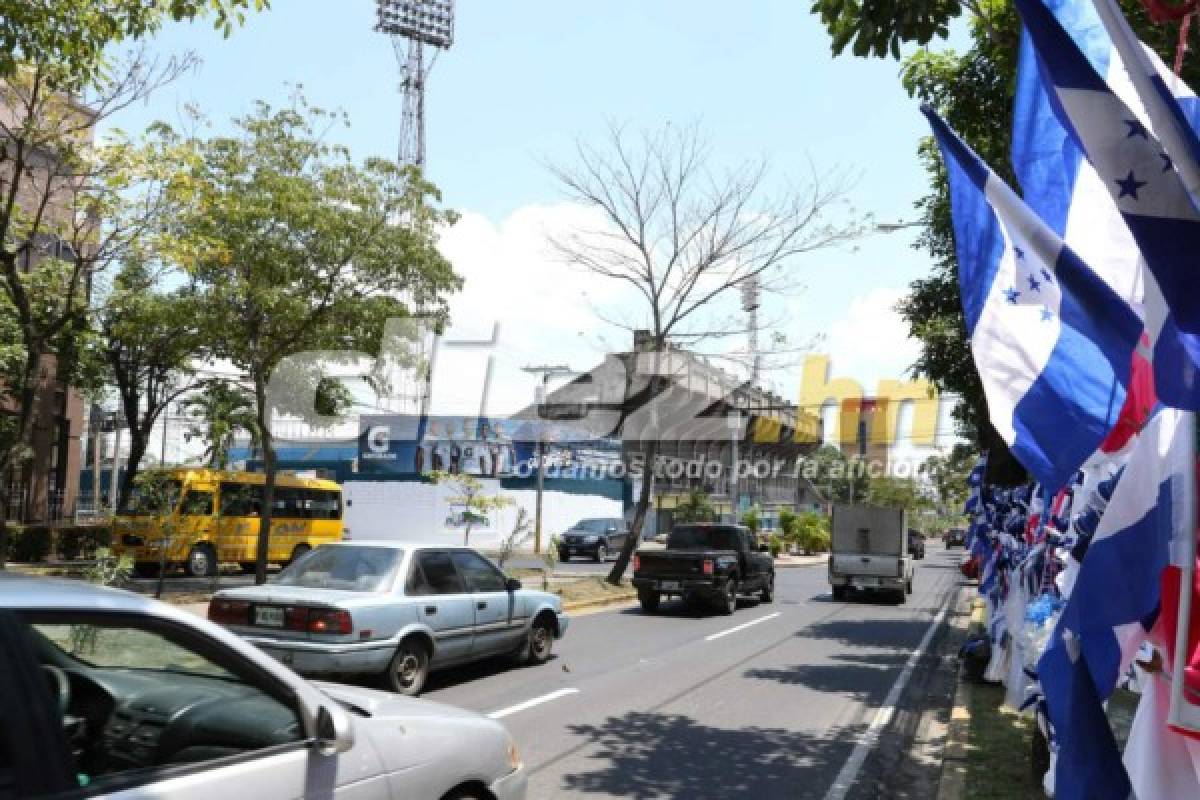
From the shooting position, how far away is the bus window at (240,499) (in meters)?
22.2

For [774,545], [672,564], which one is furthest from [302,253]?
[774,545]

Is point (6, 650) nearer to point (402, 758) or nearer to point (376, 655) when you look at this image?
point (402, 758)

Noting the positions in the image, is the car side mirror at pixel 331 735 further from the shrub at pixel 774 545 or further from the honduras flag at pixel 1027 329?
the shrub at pixel 774 545

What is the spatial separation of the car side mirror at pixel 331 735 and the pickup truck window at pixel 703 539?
56.3ft

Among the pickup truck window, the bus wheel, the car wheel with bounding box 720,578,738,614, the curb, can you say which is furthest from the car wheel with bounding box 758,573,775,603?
the bus wheel

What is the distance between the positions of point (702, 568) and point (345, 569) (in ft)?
32.8

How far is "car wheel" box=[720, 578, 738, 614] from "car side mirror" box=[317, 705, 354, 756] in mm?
15887

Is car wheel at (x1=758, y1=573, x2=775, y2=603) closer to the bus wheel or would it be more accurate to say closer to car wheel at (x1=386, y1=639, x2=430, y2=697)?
the bus wheel

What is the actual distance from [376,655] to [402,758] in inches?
215

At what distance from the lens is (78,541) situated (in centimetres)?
2456

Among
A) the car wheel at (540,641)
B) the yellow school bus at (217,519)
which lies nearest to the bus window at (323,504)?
the yellow school bus at (217,519)

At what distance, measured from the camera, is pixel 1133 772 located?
3.32 meters

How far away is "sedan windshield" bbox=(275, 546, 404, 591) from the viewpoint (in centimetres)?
933

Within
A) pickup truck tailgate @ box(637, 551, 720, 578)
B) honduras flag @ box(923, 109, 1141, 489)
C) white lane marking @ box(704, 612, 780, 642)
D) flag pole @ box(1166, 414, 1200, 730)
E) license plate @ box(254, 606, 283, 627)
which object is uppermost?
honduras flag @ box(923, 109, 1141, 489)
